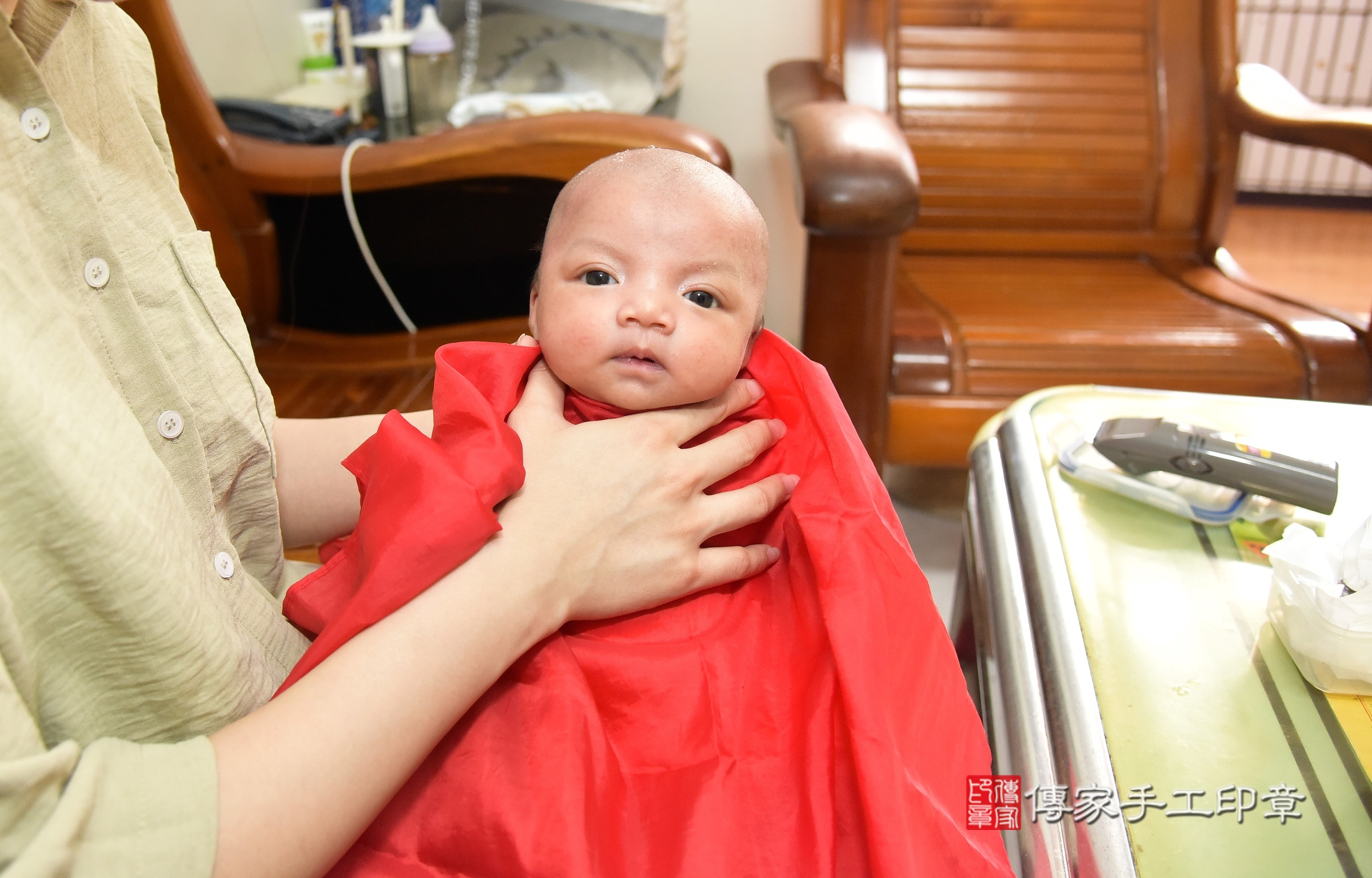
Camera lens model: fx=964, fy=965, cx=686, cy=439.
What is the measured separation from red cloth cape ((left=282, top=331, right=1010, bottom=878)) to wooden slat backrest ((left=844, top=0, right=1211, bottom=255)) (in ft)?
5.11

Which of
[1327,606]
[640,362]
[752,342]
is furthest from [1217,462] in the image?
[640,362]

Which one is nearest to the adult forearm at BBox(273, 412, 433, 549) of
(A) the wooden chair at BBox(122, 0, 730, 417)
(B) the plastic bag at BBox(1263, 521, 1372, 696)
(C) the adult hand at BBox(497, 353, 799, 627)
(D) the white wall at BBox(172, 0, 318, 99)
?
(C) the adult hand at BBox(497, 353, 799, 627)

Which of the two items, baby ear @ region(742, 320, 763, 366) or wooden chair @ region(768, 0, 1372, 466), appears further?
wooden chair @ region(768, 0, 1372, 466)

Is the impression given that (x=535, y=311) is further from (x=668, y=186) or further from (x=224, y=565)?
(x=224, y=565)

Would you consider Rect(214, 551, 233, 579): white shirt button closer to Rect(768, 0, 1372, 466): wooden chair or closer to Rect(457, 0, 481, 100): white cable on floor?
Rect(768, 0, 1372, 466): wooden chair

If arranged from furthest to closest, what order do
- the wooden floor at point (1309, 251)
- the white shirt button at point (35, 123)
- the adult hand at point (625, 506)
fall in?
1. the wooden floor at point (1309, 251)
2. the adult hand at point (625, 506)
3. the white shirt button at point (35, 123)

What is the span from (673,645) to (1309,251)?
4.08 m

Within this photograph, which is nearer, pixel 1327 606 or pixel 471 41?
pixel 1327 606

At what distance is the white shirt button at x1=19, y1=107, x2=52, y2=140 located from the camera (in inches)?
23.6

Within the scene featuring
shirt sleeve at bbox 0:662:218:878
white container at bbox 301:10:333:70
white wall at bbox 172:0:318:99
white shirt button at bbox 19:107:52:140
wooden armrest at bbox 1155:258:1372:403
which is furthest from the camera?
white container at bbox 301:10:333:70

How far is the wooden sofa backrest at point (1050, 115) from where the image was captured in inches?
84.8

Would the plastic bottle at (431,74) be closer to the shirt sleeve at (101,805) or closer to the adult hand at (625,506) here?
the adult hand at (625,506)

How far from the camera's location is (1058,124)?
7.12 ft

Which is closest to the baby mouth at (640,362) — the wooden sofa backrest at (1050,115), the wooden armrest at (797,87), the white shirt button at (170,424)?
the white shirt button at (170,424)
